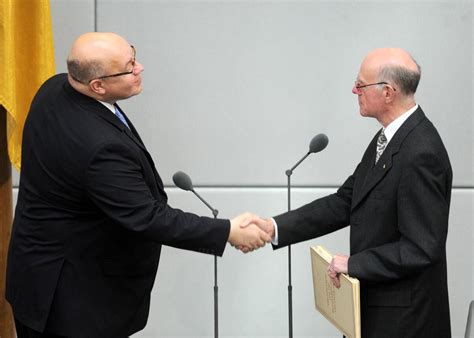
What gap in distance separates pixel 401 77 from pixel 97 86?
1036 mm

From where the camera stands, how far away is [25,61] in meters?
4.05

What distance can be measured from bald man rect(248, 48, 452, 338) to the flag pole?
1.73 meters

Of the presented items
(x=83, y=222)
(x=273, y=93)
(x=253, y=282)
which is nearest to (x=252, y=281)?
(x=253, y=282)

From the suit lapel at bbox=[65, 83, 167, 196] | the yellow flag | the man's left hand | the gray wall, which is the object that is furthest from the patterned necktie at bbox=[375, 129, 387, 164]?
the yellow flag

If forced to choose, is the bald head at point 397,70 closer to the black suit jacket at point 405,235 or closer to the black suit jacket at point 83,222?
the black suit jacket at point 405,235

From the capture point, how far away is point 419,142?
9.87ft

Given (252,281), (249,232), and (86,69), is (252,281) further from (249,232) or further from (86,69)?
(86,69)

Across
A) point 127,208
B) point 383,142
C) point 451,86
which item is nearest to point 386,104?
point 383,142

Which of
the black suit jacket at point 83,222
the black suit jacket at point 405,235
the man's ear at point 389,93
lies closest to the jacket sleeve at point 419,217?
the black suit jacket at point 405,235

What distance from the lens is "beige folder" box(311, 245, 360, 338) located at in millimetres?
2984

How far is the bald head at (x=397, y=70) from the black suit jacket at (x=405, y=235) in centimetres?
10

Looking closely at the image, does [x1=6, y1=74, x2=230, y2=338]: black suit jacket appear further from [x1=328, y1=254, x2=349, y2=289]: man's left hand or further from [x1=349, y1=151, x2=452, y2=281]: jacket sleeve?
[x1=349, y1=151, x2=452, y2=281]: jacket sleeve

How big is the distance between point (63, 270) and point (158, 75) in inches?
66.0

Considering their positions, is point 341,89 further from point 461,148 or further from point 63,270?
point 63,270
